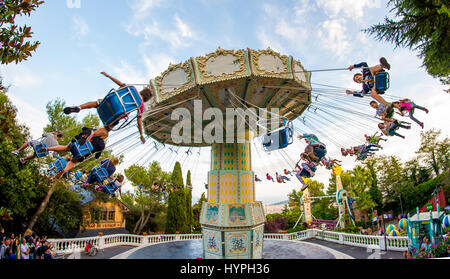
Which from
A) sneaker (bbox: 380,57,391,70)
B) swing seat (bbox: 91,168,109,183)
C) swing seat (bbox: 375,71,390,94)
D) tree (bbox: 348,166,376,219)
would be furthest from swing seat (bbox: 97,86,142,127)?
tree (bbox: 348,166,376,219)

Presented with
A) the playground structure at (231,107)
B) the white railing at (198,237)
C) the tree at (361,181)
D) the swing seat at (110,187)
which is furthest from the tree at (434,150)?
the swing seat at (110,187)

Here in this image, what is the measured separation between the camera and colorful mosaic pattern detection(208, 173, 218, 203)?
11.1 m

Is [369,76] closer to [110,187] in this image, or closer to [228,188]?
[228,188]

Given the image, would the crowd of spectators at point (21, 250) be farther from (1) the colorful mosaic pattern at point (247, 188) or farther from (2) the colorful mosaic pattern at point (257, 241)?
(2) the colorful mosaic pattern at point (257, 241)

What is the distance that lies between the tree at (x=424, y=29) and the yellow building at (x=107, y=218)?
23524mm

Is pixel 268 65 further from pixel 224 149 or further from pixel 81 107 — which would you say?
pixel 81 107

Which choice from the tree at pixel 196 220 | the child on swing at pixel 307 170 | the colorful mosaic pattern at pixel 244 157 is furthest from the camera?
the tree at pixel 196 220

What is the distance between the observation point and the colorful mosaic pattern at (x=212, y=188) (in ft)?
36.4

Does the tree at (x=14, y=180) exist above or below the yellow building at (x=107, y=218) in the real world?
above

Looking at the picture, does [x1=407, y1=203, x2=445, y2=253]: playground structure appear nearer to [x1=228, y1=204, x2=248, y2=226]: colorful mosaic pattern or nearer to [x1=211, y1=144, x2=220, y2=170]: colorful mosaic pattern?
[x1=228, y1=204, x2=248, y2=226]: colorful mosaic pattern

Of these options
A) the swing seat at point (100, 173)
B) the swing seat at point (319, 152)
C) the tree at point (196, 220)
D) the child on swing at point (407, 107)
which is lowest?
the tree at point (196, 220)

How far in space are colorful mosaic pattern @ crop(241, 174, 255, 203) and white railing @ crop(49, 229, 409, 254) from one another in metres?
7.77

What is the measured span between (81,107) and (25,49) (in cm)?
112
